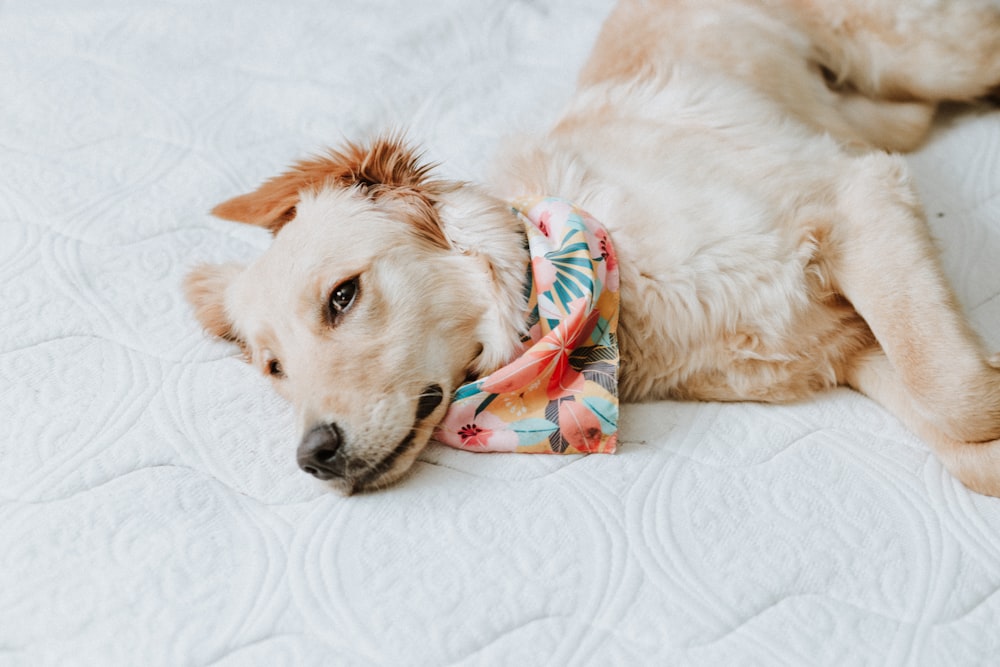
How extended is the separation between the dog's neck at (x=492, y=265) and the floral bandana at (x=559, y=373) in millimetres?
39

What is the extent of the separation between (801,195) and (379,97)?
169cm

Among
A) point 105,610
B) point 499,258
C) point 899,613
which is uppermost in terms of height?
point 499,258

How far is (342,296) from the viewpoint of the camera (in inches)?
74.4

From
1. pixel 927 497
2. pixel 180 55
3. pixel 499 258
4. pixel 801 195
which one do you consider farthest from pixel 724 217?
pixel 180 55

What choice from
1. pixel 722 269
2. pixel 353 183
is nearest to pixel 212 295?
pixel 353 183

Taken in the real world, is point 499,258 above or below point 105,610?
above

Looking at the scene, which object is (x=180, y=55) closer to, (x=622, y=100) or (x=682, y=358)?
(x=622, y=100)

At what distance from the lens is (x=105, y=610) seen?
1.53 m

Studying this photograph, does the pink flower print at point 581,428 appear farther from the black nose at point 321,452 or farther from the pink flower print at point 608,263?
the black nose at point 321,452

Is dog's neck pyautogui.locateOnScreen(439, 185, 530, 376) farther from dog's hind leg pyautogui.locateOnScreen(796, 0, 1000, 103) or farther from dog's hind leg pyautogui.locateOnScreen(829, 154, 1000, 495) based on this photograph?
dog's hind leg pyautogui.locateOnScreen(796, 0, 1000, 103)

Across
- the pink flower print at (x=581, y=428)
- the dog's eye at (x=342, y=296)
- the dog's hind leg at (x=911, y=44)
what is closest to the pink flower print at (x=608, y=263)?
the pink flower print at (x=581, y=428)

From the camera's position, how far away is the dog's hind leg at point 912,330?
5.61 feet

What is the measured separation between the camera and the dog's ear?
2061 millimetres

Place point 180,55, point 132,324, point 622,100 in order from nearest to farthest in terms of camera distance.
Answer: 1. point 132,324
2. point 622,100
3. point 180,55
